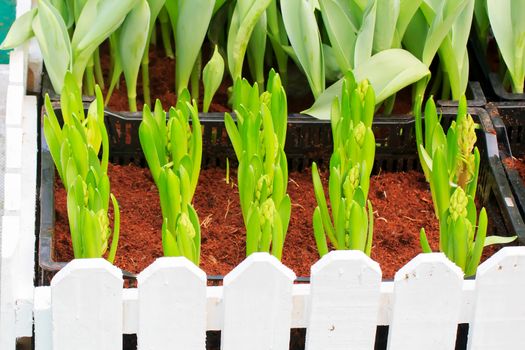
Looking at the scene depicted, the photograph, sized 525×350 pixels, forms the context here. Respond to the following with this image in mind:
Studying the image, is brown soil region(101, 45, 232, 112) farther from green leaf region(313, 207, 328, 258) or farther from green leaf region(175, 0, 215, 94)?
green leaf region(313, 207, 328, 258)

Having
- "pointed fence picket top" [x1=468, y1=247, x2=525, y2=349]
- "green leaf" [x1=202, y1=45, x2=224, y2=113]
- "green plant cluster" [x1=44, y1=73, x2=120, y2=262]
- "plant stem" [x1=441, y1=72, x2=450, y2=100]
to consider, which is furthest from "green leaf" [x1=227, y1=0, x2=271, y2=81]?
"pointed fence picket top" [x1=468, y1=247, x2=525, y2=349]

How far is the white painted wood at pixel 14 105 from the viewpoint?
2380 millimetres

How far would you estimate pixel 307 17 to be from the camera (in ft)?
8.38

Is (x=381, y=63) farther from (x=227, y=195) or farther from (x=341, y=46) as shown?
(x=227, y=195)

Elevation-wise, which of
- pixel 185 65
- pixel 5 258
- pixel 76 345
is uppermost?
pixel 185 65

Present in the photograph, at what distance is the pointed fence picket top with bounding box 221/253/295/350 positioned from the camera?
74.2 inches

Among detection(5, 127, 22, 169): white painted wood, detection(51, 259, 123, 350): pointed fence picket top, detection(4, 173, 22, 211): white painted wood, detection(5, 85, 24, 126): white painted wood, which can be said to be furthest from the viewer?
detection(5, 85, 24, 126): white painted wood

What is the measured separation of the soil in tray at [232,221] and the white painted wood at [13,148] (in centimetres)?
18

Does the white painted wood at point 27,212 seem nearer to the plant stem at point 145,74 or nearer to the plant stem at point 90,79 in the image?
the plant stem at point 90,79

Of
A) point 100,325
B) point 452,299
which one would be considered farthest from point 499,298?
point 100,325

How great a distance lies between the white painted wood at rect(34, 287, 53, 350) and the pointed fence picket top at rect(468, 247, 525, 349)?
0.70 metres

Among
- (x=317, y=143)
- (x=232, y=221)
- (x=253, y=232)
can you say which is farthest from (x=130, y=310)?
(x=317, y=143)

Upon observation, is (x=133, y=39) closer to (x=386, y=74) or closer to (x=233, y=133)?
(x=233, y=133)

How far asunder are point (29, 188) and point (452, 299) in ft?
2.82
